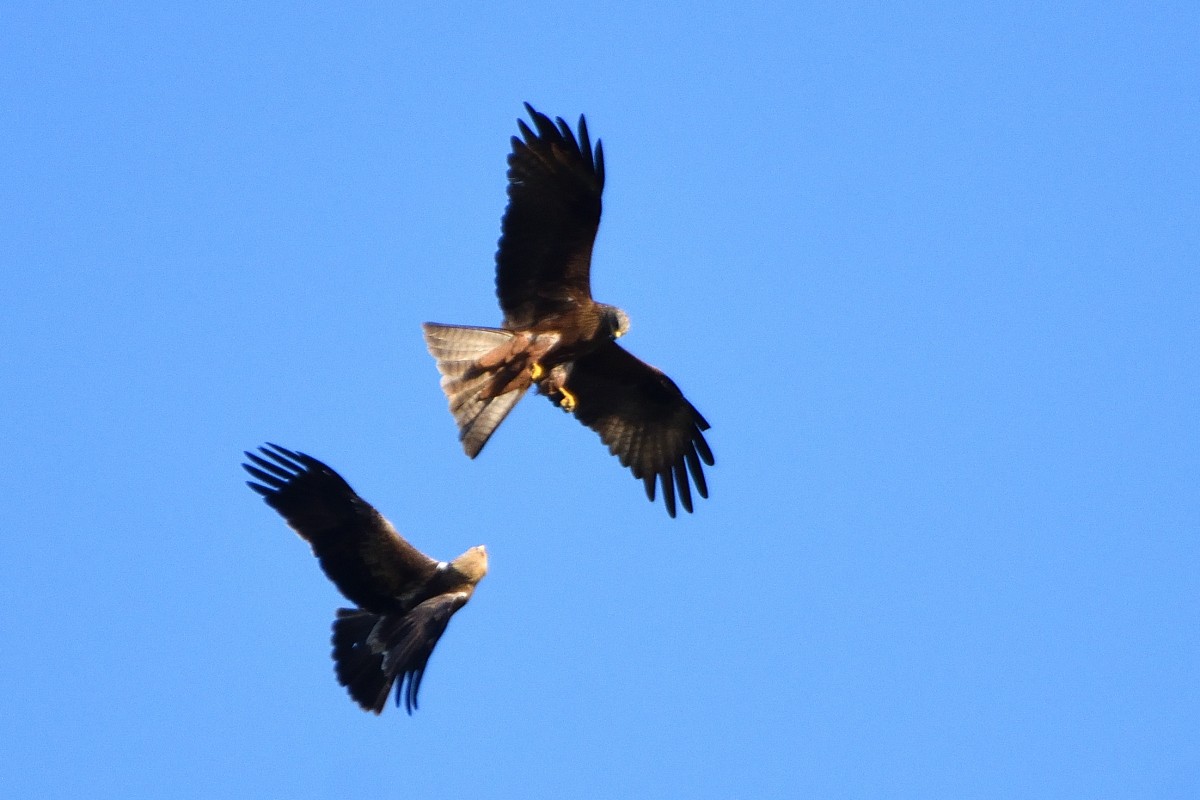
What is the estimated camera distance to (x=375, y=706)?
33.3ft

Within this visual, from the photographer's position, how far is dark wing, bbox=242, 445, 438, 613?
9.91 metres

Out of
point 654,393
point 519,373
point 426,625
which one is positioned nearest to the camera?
point 426,625

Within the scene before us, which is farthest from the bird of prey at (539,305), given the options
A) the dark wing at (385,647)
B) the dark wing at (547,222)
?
the dark wing at (385,647)

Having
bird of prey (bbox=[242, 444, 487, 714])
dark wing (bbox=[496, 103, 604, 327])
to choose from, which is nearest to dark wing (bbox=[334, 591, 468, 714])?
bird of prey (bbox=[242, 444, 487, 714])

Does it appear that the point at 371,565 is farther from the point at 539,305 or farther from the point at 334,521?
the point at 539,305

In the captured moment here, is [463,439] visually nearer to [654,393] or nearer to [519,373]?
[519,373]

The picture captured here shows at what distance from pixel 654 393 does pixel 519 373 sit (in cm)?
134

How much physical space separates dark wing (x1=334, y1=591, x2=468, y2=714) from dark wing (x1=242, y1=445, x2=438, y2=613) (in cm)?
33

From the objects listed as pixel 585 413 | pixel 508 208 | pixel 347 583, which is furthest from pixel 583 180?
pixel 347 583

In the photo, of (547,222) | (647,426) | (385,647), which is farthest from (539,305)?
(385,647)

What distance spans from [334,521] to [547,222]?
7.05 feet

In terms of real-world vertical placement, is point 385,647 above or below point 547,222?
below

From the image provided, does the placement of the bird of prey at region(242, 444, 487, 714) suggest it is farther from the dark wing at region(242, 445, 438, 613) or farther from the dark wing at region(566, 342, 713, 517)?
the dark wing at region(566, 342, 713, 517)

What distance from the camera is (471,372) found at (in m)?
10.1
